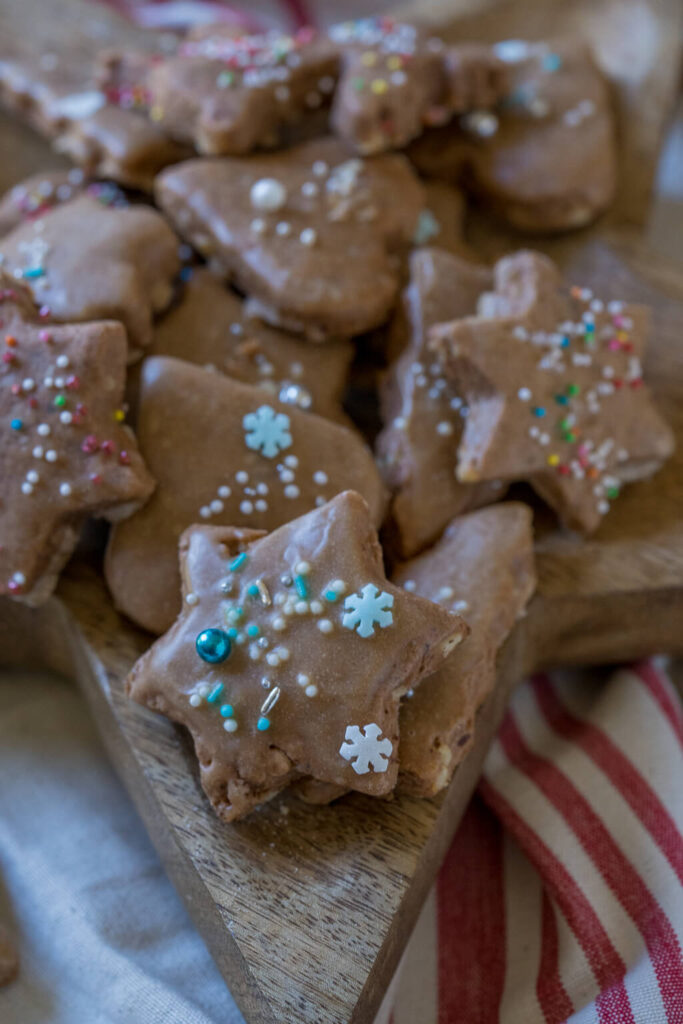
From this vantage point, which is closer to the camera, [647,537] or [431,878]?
[431,878]

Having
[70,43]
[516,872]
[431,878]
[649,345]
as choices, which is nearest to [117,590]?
[431,878]

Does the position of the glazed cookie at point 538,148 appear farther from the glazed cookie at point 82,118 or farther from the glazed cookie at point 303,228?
the glazed cookie at point 82,118

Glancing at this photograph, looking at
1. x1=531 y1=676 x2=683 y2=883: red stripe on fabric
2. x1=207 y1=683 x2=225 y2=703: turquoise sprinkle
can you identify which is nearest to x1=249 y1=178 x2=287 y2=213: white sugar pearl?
x1=207 y1=683 x2=225 y2=703: turquoise sprinkle

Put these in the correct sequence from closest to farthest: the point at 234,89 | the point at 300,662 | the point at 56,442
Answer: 1. the point at 300,662
2. the point at 56,442
3. the point at 234,89

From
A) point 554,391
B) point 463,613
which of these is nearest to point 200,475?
point 463,613

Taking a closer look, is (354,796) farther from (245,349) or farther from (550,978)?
(245,349)

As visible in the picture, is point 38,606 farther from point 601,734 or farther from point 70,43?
point 70,43

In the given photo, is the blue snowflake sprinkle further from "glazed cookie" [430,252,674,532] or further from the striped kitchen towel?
the striped kitchen towel
